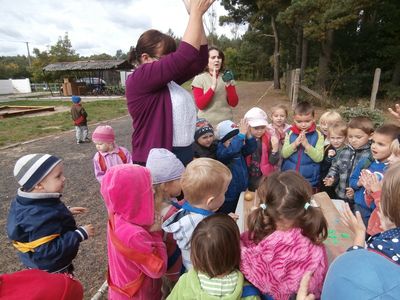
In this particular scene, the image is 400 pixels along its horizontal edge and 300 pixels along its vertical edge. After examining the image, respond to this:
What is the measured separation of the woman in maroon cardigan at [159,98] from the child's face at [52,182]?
0.53 m

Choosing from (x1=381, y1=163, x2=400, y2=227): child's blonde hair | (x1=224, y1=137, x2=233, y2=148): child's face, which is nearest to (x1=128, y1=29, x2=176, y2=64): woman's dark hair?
(x1=224, y1=137, x2=233, y2=148): child's face

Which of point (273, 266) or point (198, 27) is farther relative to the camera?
point (198, 27)

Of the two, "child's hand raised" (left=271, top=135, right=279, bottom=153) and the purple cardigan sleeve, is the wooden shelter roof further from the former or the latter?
the purple cardigan sleeve

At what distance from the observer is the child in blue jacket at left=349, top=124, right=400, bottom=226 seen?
8.30 feet

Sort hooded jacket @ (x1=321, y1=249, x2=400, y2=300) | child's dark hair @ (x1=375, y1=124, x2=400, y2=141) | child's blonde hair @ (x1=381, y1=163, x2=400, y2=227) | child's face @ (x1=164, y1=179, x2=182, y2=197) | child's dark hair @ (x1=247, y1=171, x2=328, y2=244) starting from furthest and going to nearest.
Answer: child's dark hair @ (x1=375, y1=124, x2=400, y2=141), child's face @ (x1=164, y1=179, x2=182, y2=197), child's dark hair @ (x1=247, y1=171, x2=328, y2=244), child's blonde hair @ (x1=381, y1=163, x2=400, y2=227), hooded jacket @ (x1=321, y1=249, x2=400, y2=300)

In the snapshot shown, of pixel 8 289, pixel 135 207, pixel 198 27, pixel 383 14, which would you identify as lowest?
pixel 135 207

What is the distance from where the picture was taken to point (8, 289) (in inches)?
33.1

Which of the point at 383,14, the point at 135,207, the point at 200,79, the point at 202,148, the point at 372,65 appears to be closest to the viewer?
the point at 135,207

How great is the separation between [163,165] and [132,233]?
49 cm

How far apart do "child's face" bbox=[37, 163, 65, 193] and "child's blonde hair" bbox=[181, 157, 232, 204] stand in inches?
32.4

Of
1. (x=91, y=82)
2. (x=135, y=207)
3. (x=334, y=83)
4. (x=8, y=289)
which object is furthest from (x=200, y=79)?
(x=91, y=82)

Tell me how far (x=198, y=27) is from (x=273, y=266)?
1.37 metres

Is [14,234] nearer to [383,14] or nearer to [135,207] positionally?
[135,207]

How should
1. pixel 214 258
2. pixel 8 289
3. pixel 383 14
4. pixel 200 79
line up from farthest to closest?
pixel 383 14, pixel 200 79, pixel 214 258, pixel 8 289
